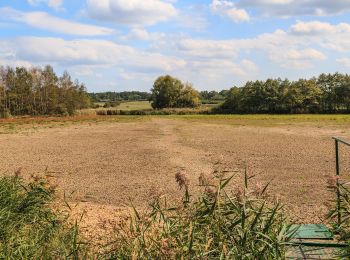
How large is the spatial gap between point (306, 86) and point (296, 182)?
76.4m

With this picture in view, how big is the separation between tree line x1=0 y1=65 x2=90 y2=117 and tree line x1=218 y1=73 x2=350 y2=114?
30.5m

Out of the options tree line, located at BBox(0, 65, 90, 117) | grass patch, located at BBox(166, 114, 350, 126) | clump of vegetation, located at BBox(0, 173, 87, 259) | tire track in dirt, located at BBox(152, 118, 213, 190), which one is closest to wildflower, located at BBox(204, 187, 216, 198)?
clump of vegetation, located at BBox(0, 173, 87, 259)

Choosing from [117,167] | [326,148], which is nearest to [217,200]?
[117,167]

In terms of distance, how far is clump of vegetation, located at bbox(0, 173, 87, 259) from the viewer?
4.62 m

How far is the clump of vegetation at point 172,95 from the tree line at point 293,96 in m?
11.9

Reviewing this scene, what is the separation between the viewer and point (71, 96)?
268ft

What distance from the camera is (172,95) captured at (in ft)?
339

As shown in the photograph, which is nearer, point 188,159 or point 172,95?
point 188,159

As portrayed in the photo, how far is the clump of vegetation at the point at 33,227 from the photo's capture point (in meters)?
4.62

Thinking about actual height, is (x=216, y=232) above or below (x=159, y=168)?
above

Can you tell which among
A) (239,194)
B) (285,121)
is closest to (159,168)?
(239,194)

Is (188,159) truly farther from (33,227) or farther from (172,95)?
(172,95)

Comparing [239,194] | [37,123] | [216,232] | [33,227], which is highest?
[239,194]

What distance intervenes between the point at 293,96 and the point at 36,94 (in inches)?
1876
